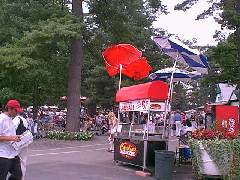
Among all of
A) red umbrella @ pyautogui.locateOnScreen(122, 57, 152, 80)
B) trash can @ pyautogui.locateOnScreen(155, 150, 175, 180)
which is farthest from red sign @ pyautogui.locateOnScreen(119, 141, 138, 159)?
red umbrella @ pyautogui.locateOnScreen(122, 57, 152, 80)

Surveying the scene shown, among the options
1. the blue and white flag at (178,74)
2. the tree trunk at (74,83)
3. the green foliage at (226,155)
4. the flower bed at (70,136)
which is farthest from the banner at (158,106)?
the tree trunk at (74,83)

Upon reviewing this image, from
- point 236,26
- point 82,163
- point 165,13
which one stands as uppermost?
point 165,13

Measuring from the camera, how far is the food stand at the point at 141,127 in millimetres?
Result: 14133

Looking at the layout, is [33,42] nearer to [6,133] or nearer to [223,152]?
[223,152]

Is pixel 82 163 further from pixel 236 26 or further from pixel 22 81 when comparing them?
pixel 22 81

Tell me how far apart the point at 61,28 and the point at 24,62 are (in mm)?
2598

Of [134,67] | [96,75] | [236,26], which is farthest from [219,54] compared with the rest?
[96,75]

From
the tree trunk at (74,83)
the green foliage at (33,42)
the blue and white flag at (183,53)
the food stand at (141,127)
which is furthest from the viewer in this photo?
the tree trunk at (74,83)

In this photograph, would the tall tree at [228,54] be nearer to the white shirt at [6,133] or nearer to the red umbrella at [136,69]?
the red umbrella at [136,69]

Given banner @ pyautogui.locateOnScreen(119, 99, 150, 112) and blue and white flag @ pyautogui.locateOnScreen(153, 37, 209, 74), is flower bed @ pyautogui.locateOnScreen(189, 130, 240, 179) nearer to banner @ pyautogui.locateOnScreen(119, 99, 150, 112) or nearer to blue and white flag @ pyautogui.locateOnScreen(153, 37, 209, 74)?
banner @ pyautogui.locateOnScreen(119, 99, 150, 112)

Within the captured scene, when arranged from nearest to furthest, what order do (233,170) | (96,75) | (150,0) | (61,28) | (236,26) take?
(233,170)
(236,26)
(61,28)
(150,0)
(96,75)

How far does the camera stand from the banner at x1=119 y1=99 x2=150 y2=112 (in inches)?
561

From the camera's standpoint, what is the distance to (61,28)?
81.1 feet

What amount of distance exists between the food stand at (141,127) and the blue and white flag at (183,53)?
3.47 feet
